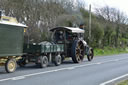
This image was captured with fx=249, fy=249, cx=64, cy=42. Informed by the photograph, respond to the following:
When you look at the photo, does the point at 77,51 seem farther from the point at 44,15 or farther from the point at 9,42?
the point at 44,15

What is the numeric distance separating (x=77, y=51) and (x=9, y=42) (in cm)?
810

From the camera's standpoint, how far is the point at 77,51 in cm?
1991

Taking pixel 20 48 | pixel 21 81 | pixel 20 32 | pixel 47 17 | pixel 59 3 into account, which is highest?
pixel 59 3

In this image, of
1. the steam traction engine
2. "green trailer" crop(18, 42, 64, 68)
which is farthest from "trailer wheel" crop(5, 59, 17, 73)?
the steam traction engine

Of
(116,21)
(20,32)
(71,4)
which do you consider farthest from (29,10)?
(116,21)

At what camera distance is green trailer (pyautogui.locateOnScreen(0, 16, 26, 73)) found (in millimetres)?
12336

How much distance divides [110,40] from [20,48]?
4004 cm

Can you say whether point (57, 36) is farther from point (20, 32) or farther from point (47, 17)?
point (47, 17)

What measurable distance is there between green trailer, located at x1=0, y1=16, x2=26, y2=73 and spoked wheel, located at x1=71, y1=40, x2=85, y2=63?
20.0 feet

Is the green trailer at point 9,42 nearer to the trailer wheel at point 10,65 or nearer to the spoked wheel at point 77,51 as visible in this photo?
the trailer wheel at point 10,65

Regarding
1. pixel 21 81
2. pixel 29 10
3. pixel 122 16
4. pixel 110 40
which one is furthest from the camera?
pixel 122 16

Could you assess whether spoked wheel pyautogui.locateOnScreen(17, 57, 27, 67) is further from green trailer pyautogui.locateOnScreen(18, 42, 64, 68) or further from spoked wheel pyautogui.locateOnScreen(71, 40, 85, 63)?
spoked wheel pyautogui.locateOnScreen(71, 40, 85, 63)

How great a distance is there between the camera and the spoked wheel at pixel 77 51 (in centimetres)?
1900

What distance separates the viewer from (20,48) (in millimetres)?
13789
